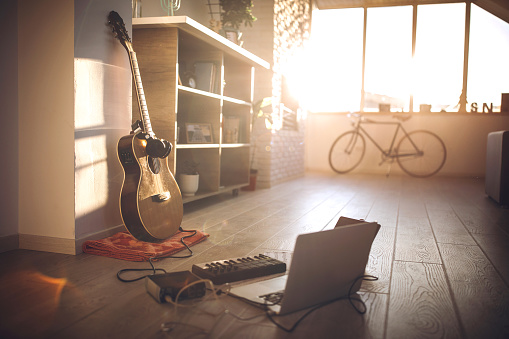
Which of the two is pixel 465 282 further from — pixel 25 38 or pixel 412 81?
pixel 412 81

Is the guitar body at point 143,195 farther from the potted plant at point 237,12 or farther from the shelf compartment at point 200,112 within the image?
the potted plant at point 237,12

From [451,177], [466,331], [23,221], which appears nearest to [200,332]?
[466,331]

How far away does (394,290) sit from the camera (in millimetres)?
1490

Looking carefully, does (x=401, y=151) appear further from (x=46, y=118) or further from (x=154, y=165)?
(x=46, y=118)

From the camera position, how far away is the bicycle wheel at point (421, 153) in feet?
20.9

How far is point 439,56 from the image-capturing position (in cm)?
650

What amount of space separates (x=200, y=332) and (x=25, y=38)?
1.48 meters

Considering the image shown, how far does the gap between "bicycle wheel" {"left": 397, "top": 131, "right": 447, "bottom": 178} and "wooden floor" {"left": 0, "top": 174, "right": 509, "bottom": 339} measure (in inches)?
143

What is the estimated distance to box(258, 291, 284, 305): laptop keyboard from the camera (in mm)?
1296

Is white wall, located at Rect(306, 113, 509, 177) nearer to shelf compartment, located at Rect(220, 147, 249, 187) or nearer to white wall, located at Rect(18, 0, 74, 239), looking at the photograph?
shelf compartment, located at Rect(220, 147, 249, 187)

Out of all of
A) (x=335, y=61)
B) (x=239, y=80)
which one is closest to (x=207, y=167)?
(x=239, y=80)

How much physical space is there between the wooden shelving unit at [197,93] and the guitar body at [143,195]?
0.54m

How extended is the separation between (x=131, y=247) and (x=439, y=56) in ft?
19.6

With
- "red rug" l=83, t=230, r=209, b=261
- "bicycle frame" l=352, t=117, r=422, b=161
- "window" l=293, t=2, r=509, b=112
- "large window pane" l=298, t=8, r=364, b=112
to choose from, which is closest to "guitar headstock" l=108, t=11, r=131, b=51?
"red rug" l=83, t=230, r=209, b=261
